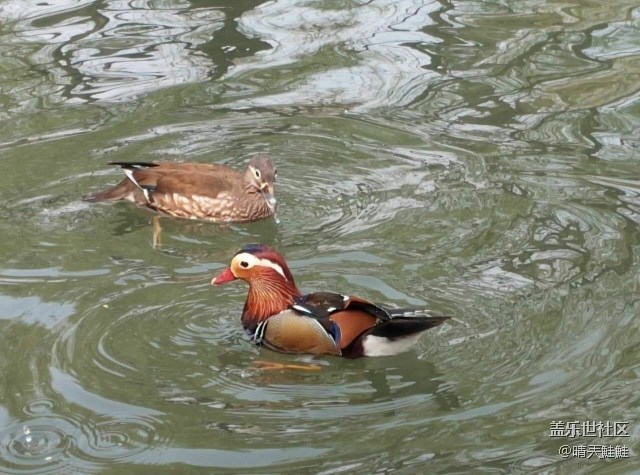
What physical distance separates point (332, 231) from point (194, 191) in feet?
4.23

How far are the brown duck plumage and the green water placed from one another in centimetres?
14

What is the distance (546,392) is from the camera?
6.51 m

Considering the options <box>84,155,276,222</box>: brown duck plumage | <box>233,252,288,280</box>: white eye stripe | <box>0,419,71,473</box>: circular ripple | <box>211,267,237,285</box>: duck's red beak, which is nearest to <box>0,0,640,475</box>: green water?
<box>0,419,71,473</box>: circular ripple

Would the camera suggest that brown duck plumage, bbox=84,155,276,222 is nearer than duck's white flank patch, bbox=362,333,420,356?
No

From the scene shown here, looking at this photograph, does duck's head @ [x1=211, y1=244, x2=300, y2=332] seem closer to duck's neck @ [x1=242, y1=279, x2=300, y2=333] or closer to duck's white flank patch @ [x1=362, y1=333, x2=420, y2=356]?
duck's neck @ [x1=242, y1=279, x2=300, y2=333]

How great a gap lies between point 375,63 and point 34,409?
5911 mm

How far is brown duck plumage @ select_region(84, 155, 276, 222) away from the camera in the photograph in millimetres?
9406

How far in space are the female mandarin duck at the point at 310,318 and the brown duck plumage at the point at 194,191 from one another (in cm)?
174

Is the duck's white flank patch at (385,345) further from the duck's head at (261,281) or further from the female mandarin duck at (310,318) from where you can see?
the duck's head at (261,281)

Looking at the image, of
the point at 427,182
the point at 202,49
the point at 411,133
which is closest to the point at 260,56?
the point at 202,49

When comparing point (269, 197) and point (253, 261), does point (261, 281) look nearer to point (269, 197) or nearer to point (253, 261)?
point (253, 261)

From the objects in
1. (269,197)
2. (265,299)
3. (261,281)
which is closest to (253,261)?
(261,281)

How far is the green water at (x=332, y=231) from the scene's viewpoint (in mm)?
6344

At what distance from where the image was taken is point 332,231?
28.6 ft
